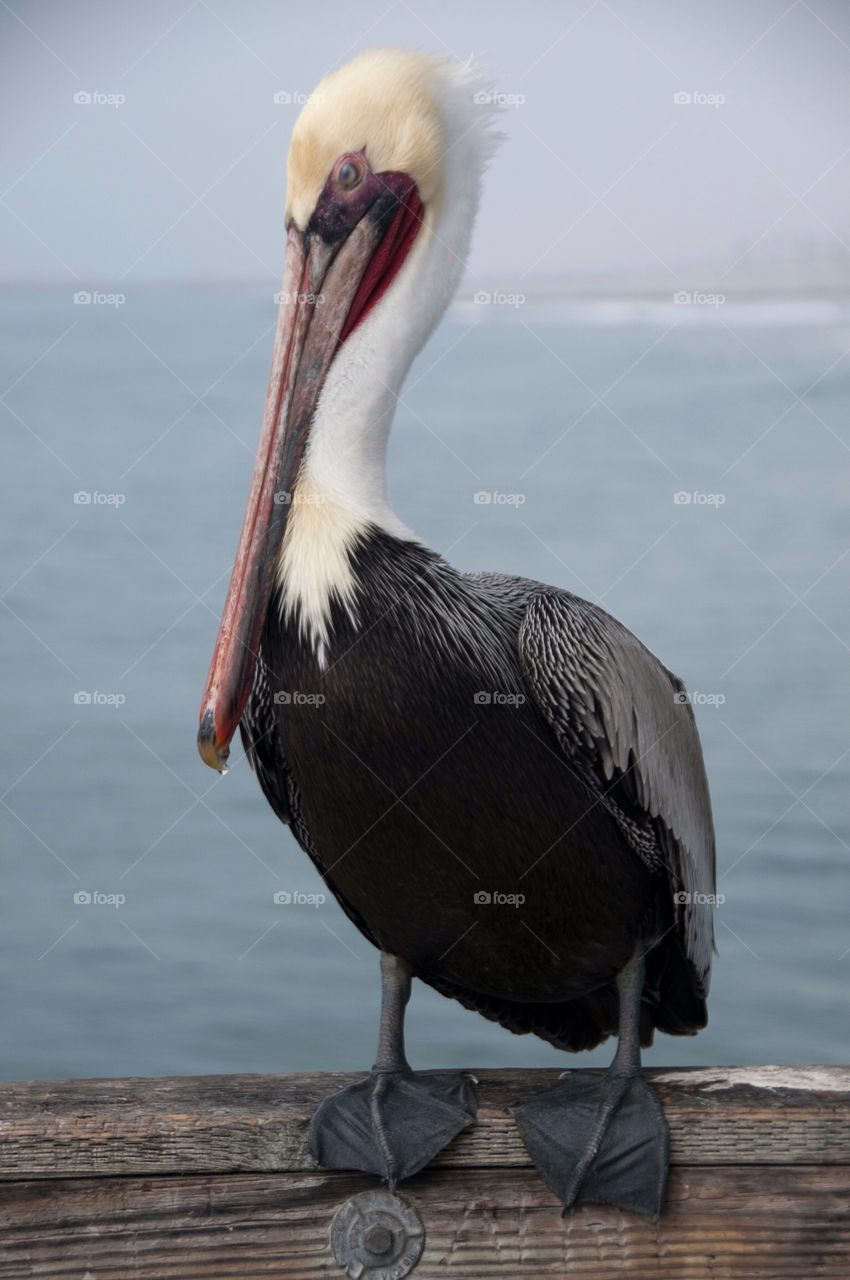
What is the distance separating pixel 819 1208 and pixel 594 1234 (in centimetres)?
26

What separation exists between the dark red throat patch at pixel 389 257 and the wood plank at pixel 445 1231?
1.07 meters

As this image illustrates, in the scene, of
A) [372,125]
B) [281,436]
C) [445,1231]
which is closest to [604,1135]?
[445,1231]

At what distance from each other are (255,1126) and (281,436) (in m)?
0.85

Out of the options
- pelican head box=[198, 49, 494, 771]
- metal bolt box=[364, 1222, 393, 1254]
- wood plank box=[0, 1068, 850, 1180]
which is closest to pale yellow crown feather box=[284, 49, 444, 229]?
pelican head box=[198, 49, 494, 771]

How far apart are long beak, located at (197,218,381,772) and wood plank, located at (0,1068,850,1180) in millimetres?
419

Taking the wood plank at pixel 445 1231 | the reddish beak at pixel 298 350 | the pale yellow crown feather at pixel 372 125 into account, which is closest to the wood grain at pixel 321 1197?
the wood plank at pixel 445 1231

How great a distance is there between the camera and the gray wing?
1798mm

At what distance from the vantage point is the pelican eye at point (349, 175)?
175cm

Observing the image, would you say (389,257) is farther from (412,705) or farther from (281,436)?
(412,705)

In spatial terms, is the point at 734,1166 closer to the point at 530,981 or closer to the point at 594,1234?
the point at 594,1234

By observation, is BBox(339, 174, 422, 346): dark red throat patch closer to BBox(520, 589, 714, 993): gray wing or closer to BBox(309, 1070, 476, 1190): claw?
BBox(520, 589, 714, 993): gray wing

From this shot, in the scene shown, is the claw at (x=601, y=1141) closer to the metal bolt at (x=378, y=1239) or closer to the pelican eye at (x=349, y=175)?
the metal bolt at (x=378, y=1239)

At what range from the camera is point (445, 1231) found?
1542mm

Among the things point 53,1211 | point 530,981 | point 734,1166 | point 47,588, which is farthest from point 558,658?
point 47,588
